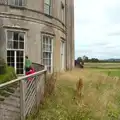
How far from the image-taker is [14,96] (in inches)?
299

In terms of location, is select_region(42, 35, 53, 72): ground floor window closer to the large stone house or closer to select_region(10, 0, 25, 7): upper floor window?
the large stone house

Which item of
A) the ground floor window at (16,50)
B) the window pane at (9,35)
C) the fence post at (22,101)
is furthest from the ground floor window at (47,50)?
the fence post at (22,101)

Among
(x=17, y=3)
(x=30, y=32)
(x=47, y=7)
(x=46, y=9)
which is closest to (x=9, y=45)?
(x=30, y=32)

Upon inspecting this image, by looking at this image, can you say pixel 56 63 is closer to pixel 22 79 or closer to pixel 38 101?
pixel 38 101

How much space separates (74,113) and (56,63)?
72.5 ft

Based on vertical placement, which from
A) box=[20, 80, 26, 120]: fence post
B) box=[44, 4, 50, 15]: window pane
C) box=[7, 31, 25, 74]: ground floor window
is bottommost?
box=[20, 80, 26, 120]: fence post

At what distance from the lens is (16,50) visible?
26078mm

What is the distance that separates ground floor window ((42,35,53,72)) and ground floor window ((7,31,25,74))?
112 inches

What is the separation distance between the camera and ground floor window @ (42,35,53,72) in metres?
29.0

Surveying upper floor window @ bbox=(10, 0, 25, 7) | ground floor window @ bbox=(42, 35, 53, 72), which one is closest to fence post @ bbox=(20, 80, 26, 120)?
upper floor window @ bbox=(10, 0, 25, 7)

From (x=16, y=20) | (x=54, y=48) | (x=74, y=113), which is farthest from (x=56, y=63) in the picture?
(x=74, y=113)

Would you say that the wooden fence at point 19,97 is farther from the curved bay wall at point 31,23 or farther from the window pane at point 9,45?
the curved bay wall at point 31,23

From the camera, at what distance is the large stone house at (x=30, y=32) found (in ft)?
83.9

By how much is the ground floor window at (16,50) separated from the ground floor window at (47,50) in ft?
9.37
